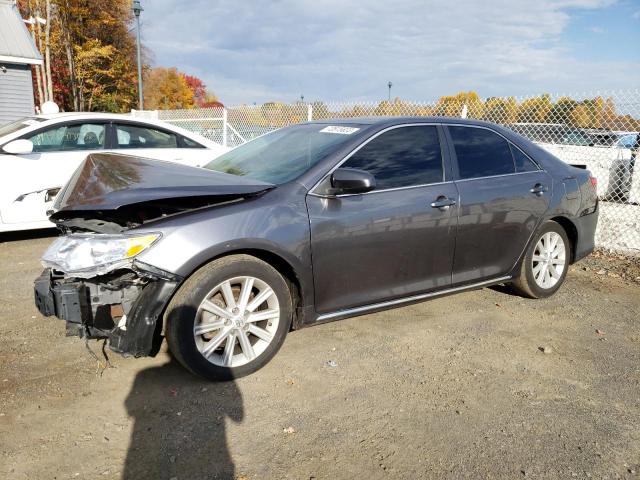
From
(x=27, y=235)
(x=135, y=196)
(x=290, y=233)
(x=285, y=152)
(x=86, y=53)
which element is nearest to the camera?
(x=135, y=196)

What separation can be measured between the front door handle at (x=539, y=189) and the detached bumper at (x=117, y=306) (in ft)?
10.3

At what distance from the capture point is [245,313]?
3100 mm

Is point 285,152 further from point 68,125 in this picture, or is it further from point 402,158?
point 68,125

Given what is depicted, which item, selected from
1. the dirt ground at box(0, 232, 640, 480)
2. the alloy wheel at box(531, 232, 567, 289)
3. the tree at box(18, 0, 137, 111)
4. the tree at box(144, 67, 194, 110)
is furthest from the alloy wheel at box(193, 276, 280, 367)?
the tree at box(144, 67, 194, 110)

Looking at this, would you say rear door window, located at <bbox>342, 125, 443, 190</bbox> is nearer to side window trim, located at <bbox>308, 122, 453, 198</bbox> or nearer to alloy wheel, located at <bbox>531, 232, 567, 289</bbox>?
side window trim, located at <bbox>308, 122, 453, 198</bbox>

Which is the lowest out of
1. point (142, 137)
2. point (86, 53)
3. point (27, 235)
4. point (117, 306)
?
point (27, 235)

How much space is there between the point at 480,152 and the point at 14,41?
16.8 metres

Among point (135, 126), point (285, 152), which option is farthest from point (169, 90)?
point (285, 152)

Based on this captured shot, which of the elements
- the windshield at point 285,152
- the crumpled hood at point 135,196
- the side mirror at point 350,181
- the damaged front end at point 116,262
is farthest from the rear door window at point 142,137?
the side mirror at point 350,181

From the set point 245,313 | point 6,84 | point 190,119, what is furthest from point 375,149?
point 6,84

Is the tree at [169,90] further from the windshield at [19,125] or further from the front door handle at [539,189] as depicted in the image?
the front door handle at [539,189]

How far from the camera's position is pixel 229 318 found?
3.05 metres

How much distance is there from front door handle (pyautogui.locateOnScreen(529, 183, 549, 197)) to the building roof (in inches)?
640

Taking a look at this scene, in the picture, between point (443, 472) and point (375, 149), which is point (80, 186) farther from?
point (443, 472)
